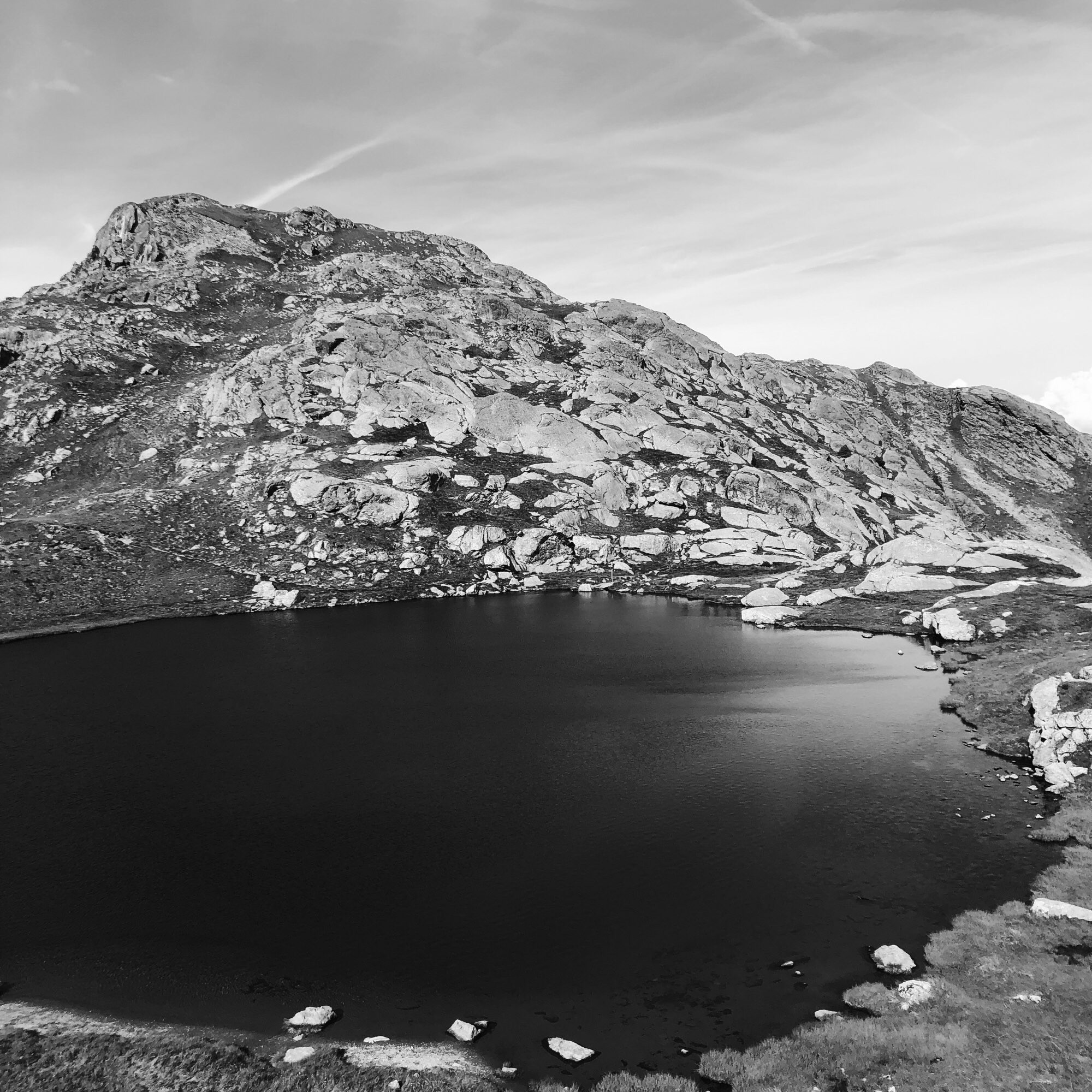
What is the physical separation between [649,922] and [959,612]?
88.9 m

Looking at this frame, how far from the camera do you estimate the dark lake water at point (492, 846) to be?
2938 centimetres

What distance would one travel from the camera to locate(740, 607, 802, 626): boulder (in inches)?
4353

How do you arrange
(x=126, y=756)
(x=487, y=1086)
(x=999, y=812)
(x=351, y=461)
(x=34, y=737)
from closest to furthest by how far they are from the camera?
(x=487, y=1086), (x=999, y=812), (x=126, y=756), (x=34, y=737), (x=351, y=461)

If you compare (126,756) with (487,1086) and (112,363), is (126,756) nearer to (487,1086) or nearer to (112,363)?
(487,1086)

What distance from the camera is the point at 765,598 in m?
120

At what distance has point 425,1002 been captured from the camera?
28609 millimetres

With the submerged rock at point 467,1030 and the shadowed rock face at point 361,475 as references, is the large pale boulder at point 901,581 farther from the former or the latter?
the submerged rock at point 467,1030

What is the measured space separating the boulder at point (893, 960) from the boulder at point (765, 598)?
8975cm

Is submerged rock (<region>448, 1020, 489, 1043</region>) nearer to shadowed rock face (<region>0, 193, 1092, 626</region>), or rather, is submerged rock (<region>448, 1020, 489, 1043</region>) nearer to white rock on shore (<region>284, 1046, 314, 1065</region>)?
white rock on shore (<region>284, 1046, 314, 1065</region>)

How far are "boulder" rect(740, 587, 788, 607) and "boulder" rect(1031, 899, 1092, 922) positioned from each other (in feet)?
279

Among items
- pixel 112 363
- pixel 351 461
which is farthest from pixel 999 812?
pixel 112 363

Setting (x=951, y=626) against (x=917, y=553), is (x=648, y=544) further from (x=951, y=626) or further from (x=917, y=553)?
(x=951, y=626)

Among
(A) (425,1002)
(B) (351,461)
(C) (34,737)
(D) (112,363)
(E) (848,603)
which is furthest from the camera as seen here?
(D) (112,363)

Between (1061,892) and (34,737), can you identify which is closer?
(1061,892)
